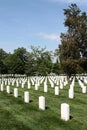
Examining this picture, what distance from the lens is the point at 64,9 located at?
5869 cm

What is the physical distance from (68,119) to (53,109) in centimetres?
266

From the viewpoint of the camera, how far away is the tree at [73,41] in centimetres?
5712

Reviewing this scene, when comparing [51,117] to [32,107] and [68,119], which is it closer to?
[68,119]

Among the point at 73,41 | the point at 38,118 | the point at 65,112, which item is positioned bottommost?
the point at 38,118

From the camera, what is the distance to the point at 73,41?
5794 centimetres

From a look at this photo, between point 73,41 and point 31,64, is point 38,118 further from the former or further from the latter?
point 31,64

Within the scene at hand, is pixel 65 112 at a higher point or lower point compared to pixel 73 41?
lower

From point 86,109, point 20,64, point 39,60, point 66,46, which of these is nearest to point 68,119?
point 86,109

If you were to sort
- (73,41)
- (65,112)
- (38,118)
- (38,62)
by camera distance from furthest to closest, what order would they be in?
(38,62) → (73,41) → (38,118) → (65,112)

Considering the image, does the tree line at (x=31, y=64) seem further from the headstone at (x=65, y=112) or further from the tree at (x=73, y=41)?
the headstone at (x=65, y=112)

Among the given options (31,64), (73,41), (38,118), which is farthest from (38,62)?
(38,118)

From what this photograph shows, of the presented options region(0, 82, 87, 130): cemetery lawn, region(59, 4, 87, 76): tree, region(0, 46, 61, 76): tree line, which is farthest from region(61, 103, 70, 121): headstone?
region(0, 46, 61, 76): tree line

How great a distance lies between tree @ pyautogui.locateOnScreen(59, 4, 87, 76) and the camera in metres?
57.1

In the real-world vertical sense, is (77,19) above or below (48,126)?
above
